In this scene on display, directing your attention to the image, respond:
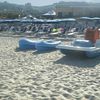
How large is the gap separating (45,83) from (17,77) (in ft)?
3.74

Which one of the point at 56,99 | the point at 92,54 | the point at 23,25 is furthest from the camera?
the point at 23,25

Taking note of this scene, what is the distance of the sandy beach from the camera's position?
7125 millimetres

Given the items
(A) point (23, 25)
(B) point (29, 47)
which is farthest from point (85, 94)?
(A) point (23, 25)

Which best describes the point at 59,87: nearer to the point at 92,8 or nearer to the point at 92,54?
the point at 92,54

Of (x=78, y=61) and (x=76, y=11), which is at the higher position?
(x=78, y=61)

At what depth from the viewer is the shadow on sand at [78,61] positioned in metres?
11.6

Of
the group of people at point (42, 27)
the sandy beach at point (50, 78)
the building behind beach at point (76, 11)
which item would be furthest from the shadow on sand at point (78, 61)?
the building behind beach at point (76, 11)

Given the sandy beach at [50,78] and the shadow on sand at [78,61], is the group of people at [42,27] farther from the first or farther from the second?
the sandy beach at [50,78]

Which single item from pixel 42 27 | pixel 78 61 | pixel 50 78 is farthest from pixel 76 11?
pixel 50 78

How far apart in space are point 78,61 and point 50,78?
354 cm

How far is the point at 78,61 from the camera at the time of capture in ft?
40.6

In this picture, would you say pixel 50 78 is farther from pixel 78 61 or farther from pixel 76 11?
pixel 76 11

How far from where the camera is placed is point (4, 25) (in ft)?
108

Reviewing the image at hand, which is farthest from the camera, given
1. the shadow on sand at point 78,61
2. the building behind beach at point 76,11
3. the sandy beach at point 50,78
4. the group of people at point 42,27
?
the building behind beach at point 76,11
